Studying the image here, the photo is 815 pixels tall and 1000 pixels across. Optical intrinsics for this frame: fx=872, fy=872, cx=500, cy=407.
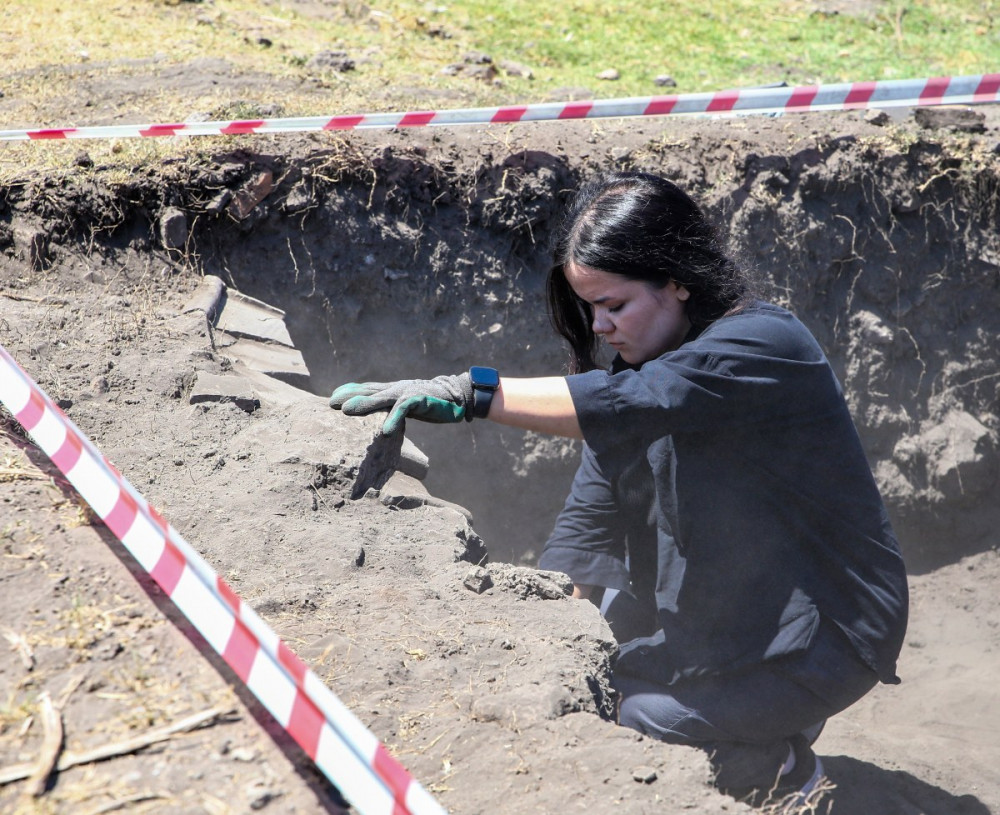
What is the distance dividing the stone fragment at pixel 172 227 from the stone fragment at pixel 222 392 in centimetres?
111

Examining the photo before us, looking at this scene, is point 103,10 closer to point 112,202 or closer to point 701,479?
point 112,202

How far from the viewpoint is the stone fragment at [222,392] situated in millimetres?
3174

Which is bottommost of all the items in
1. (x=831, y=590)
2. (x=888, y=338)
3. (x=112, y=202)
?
(x=888, y=338)

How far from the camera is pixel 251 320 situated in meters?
3.97

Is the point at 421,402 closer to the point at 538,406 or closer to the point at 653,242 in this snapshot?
the point at 538,406

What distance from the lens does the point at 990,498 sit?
5469mm

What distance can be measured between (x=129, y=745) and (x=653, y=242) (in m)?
1.69

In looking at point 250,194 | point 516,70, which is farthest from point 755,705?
point 516,70

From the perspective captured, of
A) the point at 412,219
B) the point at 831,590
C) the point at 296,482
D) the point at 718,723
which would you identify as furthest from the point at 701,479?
the point at 412,219

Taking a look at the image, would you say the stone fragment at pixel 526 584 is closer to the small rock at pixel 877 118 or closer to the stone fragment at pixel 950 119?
the small rock at pixel 877 118

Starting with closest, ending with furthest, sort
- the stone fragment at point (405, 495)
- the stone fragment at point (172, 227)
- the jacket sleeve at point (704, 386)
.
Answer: the jacket sleeve at point (704, 386)
the stone fragment at point (405, 495)
the stone fragment at point (172, 227)

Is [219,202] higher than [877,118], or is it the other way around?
[877,118]

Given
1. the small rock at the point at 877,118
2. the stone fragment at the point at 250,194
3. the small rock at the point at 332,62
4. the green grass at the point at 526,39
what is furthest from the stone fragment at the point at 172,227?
the small rock at the point at 877,118

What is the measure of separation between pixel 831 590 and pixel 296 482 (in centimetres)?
165
